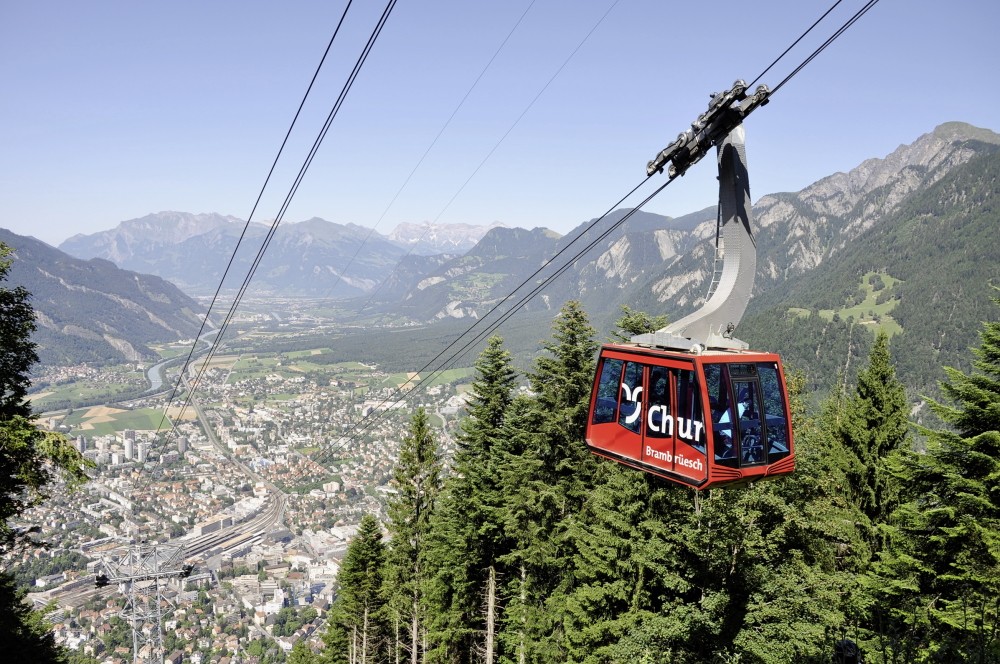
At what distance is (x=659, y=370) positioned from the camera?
8406 mm

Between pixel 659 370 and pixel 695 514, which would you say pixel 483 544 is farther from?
pixel 659 370

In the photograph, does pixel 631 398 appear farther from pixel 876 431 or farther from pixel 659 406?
pixel 876 431

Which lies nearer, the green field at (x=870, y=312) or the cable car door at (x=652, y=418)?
the cable car door at (x=652, y=418)

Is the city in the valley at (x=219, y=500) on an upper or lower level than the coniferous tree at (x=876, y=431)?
lower

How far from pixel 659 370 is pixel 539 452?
24.9 feet

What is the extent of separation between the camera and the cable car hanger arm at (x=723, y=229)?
796cm

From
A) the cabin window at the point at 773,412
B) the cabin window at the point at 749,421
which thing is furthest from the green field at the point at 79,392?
the cabin window at the point at 773,412

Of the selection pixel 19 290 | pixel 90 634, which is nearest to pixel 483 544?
pixel 19 290

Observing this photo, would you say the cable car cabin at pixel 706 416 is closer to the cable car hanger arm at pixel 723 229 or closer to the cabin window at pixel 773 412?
the cabin window at pixel 773 412

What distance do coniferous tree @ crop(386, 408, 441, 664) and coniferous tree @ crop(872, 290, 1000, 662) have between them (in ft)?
47.9

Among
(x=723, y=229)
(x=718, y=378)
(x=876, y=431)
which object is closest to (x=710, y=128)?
(x=723, y=229)

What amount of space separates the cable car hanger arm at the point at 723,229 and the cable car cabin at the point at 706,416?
12.9 inches

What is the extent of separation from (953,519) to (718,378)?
6848 mm

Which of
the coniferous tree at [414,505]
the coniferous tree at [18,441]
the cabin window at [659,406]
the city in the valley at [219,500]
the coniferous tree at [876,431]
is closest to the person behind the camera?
the cabin window at [659,406]
